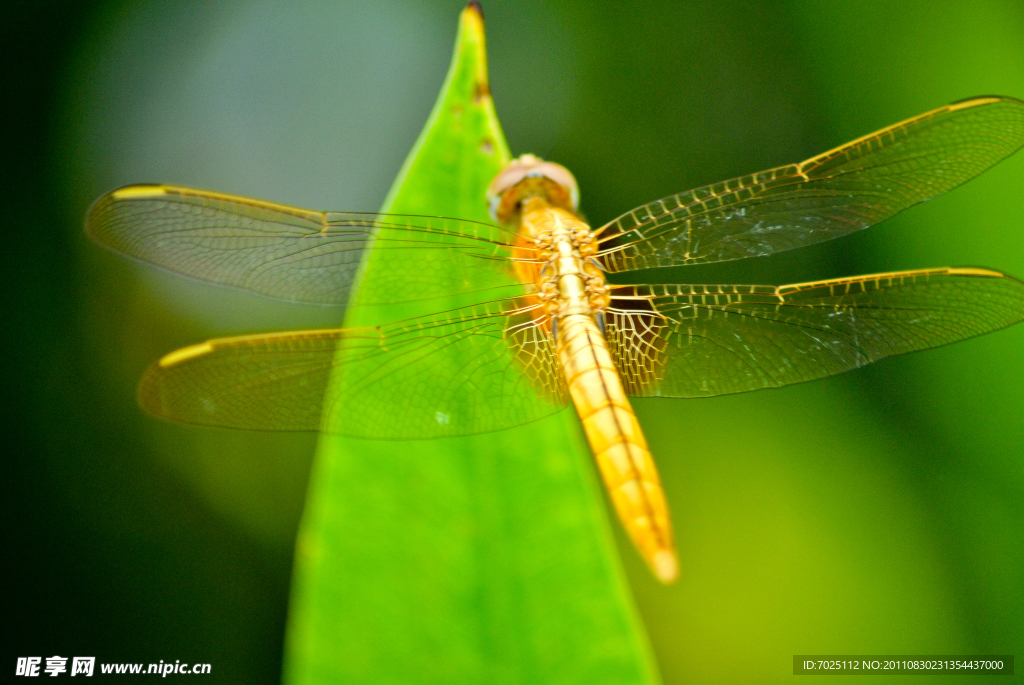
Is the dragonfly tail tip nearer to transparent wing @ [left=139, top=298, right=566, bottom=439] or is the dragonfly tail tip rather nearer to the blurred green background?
transparent wing @ [left=139, top=298, right=566, bottom=439]

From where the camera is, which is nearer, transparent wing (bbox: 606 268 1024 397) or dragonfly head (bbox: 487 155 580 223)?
transparent wing (bbox: 606 268 1024 397)

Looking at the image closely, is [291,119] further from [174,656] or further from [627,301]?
[174,656]

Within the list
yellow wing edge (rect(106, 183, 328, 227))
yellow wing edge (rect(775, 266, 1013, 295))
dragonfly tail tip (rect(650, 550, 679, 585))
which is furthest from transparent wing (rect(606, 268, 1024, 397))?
yellow wing edge (rect(106, 183, 328, 227))

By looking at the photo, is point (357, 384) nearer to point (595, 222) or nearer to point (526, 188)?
point (526, 188)

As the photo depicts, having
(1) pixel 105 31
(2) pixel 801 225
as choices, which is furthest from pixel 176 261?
(1) pixel 105 31

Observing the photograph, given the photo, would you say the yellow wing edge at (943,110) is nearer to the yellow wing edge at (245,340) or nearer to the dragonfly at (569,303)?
the dragonfly at (569,303)

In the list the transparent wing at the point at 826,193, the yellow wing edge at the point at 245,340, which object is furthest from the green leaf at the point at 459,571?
the transparent wing at the point at 826,193

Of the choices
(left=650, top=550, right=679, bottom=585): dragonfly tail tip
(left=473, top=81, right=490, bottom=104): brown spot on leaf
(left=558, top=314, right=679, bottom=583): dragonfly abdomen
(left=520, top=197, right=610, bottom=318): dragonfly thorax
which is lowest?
(left=650, top=550, right=679, bottom=585): dragonfly tail tip
